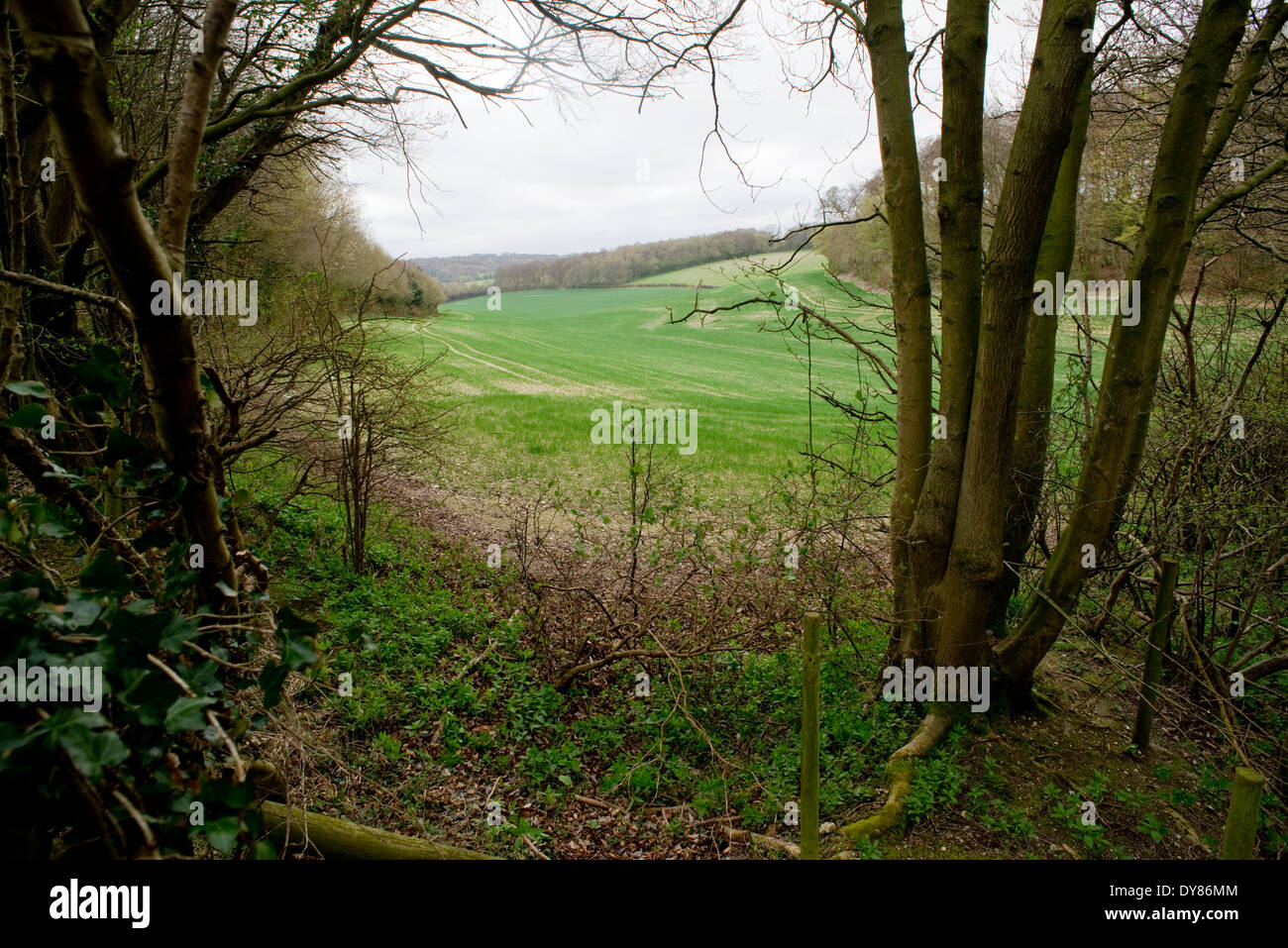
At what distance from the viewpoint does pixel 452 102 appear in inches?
405

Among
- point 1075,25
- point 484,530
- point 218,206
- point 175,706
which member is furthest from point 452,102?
point 175,706

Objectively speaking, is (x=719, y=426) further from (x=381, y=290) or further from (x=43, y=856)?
(x=43, y=856)

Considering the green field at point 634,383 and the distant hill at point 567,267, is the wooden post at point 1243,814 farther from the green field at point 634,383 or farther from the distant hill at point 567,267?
the distant hill at point 567,267

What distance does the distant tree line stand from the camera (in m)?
52.5

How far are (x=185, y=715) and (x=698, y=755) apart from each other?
5009 mm

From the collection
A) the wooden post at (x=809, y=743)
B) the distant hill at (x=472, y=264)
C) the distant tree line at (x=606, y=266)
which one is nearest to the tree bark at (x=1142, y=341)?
the wooden post at (x=809, y=743)

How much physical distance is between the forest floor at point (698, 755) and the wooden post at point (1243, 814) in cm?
191

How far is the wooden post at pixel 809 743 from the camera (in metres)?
3.41

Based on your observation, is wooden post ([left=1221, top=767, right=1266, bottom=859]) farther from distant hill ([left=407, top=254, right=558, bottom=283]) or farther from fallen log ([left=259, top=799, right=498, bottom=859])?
distant hill ([left=407, top=254, right=558, bottom=283])

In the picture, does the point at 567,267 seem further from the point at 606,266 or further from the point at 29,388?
the point at 29,388

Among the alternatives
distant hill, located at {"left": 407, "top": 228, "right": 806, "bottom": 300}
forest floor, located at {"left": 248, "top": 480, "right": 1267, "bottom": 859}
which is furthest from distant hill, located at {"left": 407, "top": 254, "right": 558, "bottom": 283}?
forest floor, located at {"left": 248, "top": 480, "right": 1267, "bottom": 859}

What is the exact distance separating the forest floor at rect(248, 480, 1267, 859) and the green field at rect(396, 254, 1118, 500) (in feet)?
11.2

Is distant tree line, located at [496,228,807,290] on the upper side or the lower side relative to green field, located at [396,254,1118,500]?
upper
